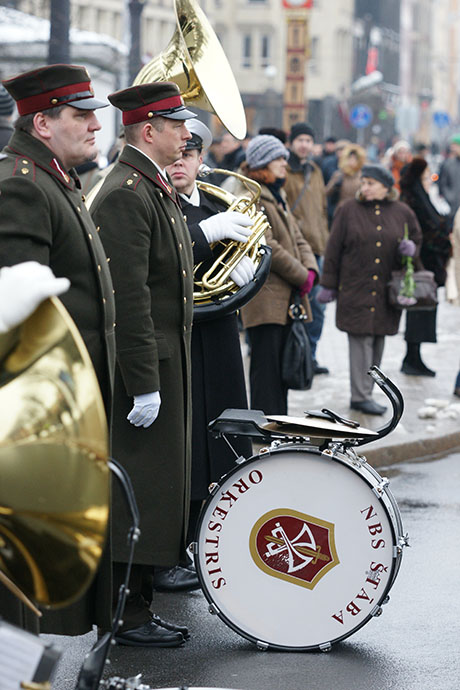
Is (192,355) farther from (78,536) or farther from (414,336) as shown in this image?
(414,336)

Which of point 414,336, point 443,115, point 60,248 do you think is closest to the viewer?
point 60,248

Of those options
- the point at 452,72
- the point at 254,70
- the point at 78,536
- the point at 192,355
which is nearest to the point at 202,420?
the point at 192,355

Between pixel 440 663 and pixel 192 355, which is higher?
pixel 192 355

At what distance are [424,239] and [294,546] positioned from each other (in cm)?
629

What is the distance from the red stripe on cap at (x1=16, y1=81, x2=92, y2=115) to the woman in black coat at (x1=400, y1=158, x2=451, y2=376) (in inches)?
266

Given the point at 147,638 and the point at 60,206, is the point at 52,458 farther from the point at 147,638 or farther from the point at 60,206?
the point at 147,638

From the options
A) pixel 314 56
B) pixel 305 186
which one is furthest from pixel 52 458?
pixel 314 56

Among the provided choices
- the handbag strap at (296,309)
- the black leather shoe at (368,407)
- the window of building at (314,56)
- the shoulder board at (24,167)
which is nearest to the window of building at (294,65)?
the window of building at (314,56)

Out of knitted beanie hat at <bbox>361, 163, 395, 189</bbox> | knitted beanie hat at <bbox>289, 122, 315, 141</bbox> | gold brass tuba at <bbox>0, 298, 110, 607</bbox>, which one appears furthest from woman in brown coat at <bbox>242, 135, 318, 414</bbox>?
gold brass tuba at <bbox>0, 298, 110, 607</bbox>

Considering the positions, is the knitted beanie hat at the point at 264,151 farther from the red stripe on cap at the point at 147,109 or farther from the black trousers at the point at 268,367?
the red stripe on cap at the point at 147,109

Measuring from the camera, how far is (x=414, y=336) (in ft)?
34.8

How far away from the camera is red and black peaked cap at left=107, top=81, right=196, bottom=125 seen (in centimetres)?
468

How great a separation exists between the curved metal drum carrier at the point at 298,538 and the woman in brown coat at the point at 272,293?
9.55 ft

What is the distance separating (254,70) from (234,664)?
7674cm
